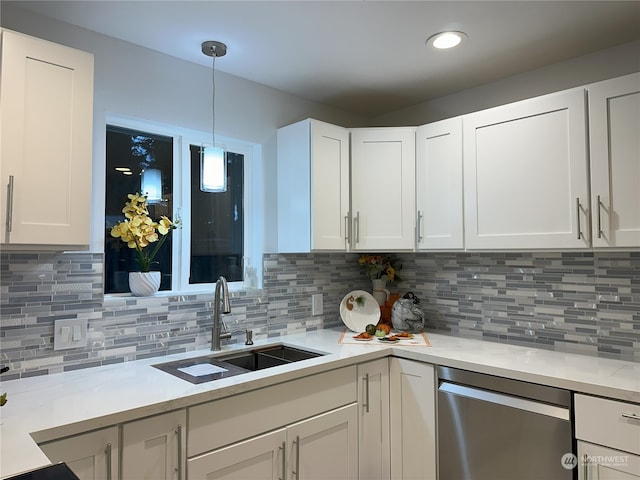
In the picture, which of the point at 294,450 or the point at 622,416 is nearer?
the point at 622,416

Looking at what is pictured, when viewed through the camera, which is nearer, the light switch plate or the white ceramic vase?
the light switch plate

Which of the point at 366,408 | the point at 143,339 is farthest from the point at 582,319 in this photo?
the point at 143,339

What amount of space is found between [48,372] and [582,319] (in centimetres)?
246

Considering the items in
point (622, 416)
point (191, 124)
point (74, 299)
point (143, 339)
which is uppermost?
point (191, 124)

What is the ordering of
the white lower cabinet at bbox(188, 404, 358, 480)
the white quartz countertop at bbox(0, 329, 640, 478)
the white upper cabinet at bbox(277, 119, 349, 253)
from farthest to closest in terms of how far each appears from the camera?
the white upper cabinet at bbox(277, 119, 349, 253) → the white lower cabinet at bbox(188, 404, 358, 480) → the white quartz countertop at bbox(0, 329, 640, 478)

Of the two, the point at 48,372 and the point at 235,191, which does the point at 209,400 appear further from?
the point at 235,191

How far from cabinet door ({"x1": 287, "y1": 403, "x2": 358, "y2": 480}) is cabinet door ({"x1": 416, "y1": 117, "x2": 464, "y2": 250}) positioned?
1.02 m

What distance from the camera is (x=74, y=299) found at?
5.78 ft

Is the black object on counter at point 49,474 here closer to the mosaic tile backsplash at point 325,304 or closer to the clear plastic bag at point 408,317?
the mosaic tile backsplash at point 325,304

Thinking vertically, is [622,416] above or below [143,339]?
below

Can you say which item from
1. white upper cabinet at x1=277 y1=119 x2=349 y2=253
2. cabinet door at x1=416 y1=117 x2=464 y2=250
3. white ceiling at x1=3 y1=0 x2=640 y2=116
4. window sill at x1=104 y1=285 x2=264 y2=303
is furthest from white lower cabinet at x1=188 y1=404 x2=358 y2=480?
white ceiling at x1=3 y1=0 x2=640 y2=116

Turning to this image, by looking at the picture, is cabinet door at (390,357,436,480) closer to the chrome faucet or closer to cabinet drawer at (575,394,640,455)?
cabinet drawer at (575,394,640,455)

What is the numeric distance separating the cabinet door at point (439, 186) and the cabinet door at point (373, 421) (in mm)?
749

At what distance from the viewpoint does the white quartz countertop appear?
120 centimetres
